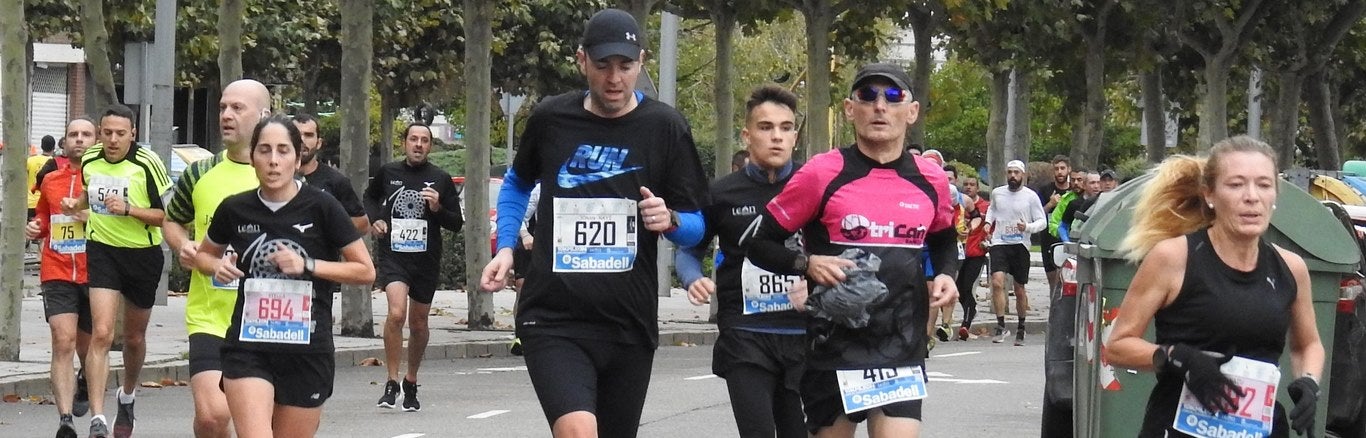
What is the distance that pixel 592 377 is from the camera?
272 inches

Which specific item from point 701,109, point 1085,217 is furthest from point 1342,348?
point 701,109

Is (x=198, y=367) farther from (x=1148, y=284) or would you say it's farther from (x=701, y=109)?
(x=701, y=109)

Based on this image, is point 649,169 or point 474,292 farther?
point 474,292

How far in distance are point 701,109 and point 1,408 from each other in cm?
4620

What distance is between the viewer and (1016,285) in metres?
21.8

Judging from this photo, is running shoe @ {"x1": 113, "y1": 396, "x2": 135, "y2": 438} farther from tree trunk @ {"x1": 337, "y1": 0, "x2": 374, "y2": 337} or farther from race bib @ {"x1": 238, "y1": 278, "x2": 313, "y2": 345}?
tree trunk @ {"x1": 337, "y1": 0, "x2": 374, "y2": 337}

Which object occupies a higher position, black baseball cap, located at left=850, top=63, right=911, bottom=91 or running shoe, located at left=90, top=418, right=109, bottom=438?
black baseball cap, located at left=850, top=63, right=911, bottom=91

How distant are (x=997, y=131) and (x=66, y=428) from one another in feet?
67.0

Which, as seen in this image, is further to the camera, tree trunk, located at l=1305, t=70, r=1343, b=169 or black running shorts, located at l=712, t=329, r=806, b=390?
tree trunk, located at l=1305, t=70, r=1343, b=169

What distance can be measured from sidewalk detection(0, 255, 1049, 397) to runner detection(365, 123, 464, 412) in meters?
2.27

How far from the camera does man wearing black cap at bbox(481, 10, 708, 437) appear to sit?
6898 mm

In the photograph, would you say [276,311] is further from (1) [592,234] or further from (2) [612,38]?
(2) [612,38]

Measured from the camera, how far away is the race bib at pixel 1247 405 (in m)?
5.90

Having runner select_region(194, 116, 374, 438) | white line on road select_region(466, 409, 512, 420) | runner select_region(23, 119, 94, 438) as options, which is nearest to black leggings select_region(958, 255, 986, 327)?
white line on road select_region(466, 409, 512, 420)
